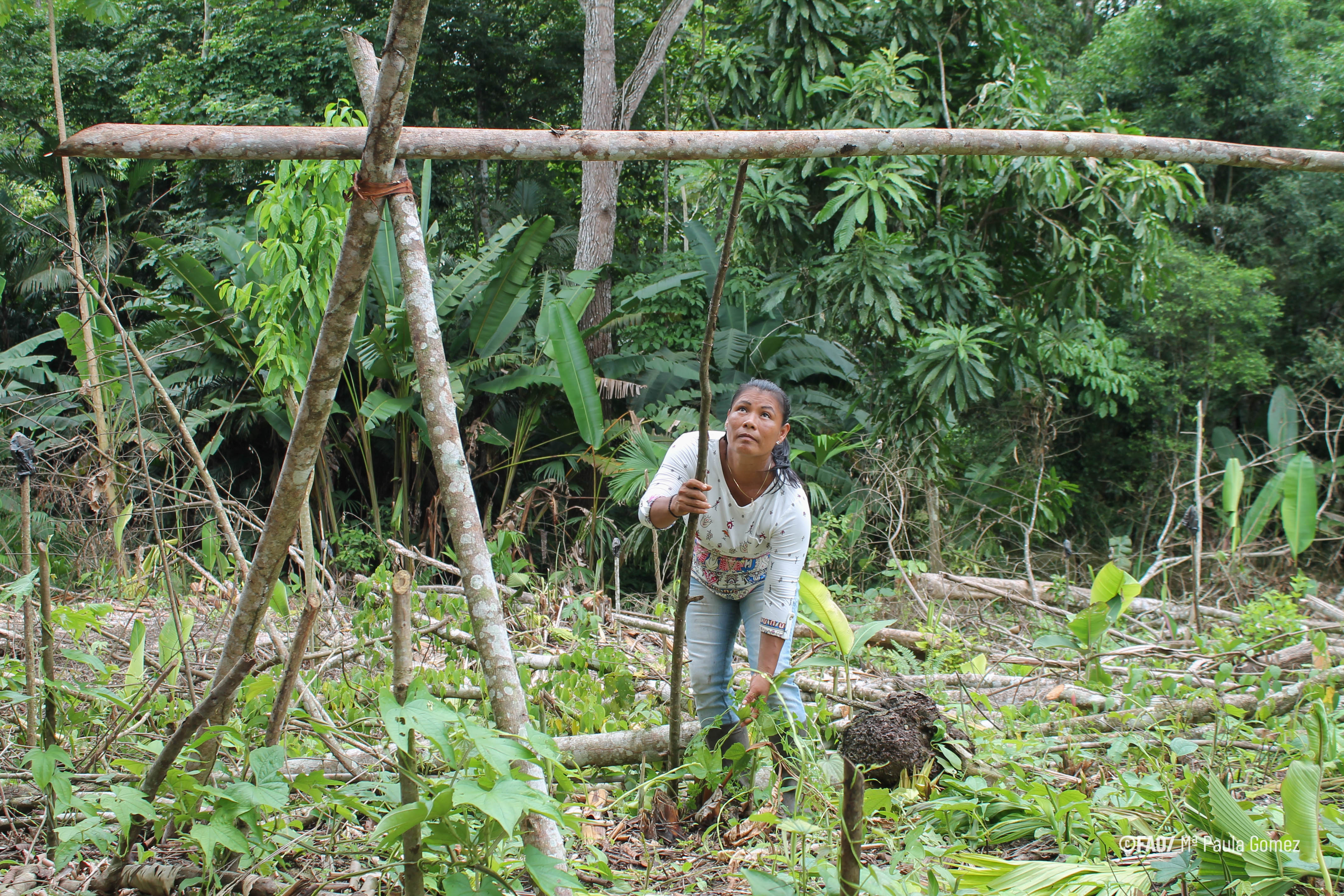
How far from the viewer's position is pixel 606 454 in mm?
7980

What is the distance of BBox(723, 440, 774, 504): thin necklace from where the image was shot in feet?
9.09

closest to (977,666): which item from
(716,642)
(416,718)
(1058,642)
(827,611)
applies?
(1058,642)

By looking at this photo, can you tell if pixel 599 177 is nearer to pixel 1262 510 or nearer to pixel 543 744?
pixel 1262 510

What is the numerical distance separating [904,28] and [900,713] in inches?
216

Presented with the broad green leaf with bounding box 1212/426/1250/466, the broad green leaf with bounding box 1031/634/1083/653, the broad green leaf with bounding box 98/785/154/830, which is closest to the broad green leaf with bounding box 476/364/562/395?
the broad green leaf with bounding box 1031/634/1083/653

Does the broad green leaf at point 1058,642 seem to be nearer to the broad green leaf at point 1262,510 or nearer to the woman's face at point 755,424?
the woman's face at point 755,424

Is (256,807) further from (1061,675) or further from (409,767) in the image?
(1061,675)

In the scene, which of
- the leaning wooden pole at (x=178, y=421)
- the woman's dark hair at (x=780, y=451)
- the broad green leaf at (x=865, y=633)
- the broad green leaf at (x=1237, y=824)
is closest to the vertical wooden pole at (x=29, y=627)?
the leaning wooden pole at (x=178, y=421)

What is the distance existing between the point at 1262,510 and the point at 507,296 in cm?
593

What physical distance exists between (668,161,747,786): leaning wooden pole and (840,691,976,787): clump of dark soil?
544 millimetres

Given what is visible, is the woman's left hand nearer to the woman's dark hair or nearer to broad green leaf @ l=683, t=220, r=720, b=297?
the woman's dark hair

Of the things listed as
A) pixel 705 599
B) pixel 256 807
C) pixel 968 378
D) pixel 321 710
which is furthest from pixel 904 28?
pixel 256 807

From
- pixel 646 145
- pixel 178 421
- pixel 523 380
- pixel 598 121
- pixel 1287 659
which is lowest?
pixel 1287 659

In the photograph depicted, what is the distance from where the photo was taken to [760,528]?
2.79 m
